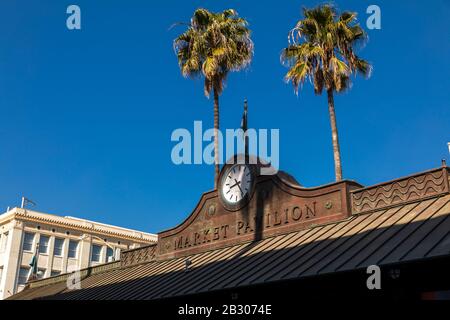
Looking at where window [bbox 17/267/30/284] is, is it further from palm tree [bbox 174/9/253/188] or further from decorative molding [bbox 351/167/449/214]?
decorative molding [bbox 351/167/449/214]

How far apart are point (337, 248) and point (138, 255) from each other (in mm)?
13335

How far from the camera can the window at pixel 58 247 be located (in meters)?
56.8

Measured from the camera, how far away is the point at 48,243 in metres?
56.5

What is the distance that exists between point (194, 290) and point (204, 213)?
5923mm

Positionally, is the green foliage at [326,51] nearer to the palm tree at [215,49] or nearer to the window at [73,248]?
the palm tree at [215,49]

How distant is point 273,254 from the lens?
53.4 feet

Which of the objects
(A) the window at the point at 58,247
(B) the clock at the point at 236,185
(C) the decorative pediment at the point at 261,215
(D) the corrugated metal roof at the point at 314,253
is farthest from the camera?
(A) the window at the point at 58,247

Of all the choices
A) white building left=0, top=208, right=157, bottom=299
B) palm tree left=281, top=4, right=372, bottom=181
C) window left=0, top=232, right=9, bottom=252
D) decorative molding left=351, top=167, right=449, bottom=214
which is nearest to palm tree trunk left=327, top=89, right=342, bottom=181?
palm tree left=281, top=4, right=372, bottom=181

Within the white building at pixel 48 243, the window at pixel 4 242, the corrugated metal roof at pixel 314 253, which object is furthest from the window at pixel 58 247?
the corrugated metal roof at pixel 314 253

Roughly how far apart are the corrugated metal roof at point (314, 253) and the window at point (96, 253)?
131 feet

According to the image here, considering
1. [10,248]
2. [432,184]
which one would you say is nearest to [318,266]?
[432,184]

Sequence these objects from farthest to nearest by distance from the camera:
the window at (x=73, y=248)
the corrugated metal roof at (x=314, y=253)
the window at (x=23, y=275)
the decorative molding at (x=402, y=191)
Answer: the window at (x=73, y=248) < the window at (x=23, y=275) < the decorative molding at (x=402, y=191) < the corrugated metal roof at (x=314, y=253)

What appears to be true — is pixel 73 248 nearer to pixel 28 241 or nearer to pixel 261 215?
pixel 28 241

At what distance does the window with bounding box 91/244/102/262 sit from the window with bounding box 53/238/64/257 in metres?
3.78
